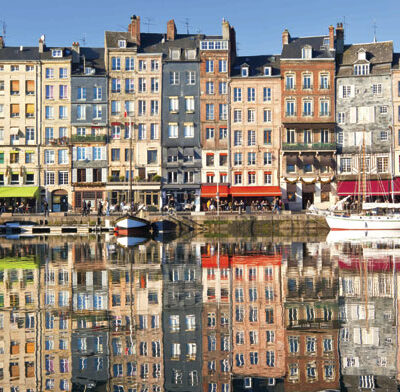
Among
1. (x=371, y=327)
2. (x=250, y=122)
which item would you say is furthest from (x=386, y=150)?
(x=371, y=327)

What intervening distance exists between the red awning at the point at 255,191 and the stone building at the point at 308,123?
1566 mm

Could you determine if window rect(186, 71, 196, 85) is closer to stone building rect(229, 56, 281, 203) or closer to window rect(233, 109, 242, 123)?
stone building rect(229, 56, 281, 203)

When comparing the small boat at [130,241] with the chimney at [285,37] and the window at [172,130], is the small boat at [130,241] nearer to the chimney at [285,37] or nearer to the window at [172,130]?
the window at [172,130]

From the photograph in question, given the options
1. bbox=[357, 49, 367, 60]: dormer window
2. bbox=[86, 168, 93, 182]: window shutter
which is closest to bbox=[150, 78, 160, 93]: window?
bbox=[86, 168, 93, 182]: window shutter

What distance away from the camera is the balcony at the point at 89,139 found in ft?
256

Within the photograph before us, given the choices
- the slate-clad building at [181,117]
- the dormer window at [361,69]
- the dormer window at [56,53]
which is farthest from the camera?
the dormer window at [56,53]

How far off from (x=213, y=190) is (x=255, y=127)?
8.85 metres

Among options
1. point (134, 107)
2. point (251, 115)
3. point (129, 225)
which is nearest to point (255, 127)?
point (251, 115)

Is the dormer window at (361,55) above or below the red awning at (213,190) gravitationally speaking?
above

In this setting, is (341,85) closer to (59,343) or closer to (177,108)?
(177,108)

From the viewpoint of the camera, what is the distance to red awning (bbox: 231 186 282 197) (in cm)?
7500

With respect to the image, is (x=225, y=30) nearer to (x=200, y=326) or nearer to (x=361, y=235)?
(x=361, y=235)

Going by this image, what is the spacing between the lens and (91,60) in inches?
3179

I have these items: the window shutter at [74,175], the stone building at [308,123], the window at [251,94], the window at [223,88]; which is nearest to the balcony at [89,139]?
the window shutter at [74,175]
